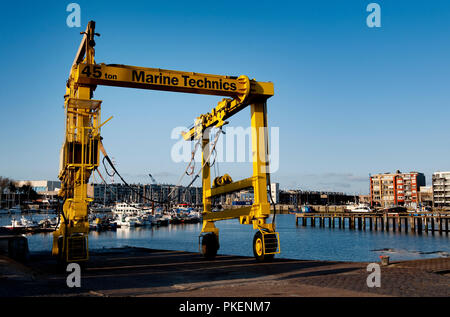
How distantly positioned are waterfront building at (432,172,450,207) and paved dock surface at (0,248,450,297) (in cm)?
18573

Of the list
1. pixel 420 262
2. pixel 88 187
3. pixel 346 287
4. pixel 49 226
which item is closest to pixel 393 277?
pixel 346 287

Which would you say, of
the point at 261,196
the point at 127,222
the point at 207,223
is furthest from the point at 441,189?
the point at 261,196

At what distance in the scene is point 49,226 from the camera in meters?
93.2

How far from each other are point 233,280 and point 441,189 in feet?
651

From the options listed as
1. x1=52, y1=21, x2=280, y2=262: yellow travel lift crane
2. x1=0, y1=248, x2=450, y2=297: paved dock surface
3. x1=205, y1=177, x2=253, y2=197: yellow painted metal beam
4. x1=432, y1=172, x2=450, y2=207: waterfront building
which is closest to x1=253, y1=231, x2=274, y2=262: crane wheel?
x1=52, y1=21, x2=280, y2=262: yellow travel lift crane

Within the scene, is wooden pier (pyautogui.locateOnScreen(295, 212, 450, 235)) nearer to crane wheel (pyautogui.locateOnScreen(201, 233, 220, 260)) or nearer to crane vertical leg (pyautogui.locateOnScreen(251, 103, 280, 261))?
crane wheel (pyautogui.locateOnScreen(201, 233, 220, 260))

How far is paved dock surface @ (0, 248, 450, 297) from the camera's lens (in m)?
12.7

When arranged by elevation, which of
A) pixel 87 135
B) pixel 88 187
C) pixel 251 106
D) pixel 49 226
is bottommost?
pixel 49 226

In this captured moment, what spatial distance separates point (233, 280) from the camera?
51.2 ft

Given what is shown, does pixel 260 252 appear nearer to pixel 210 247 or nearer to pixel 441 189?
pixel 210 247

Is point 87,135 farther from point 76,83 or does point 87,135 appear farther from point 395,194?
point 395,194

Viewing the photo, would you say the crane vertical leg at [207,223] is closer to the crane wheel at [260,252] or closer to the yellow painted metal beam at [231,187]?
the yellow painted metal beam at [231,187]

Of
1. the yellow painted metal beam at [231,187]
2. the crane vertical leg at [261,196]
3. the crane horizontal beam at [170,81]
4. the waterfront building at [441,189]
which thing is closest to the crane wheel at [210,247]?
the yellow painted metal beam at [231,187]
